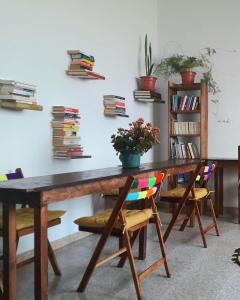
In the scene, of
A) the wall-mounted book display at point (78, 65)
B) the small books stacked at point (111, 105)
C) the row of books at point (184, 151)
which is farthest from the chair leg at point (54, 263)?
the row of books at point (184, 151)

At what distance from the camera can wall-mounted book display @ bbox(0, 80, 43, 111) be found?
292cm

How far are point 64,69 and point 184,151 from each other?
Result: 7.56 feet

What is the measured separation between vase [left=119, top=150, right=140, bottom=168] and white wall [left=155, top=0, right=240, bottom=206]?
8.07ft

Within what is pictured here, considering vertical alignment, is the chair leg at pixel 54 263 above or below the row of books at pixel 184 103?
below

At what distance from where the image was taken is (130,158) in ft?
10.7

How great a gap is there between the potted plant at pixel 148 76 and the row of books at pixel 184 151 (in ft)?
2.76

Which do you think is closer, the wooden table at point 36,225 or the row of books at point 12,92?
the wooden table at point 36,225

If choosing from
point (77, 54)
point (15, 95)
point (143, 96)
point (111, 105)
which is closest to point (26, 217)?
point (15, 95)

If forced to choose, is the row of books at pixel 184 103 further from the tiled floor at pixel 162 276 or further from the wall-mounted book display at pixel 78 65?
the tiled floor at pixel 162 276

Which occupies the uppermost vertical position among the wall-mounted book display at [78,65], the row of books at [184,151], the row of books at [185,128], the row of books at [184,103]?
the wall-mounted book display at [78,65]

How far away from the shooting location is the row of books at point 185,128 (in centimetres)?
532

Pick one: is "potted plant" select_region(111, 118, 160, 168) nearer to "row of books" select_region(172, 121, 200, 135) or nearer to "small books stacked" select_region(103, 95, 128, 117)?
"small books stacked" select_region(103, 95, 128, 117)

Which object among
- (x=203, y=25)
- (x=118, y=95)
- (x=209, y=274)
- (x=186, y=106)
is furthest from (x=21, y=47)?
(x=203, y=25)

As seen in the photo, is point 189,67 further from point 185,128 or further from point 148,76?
point 185,128
